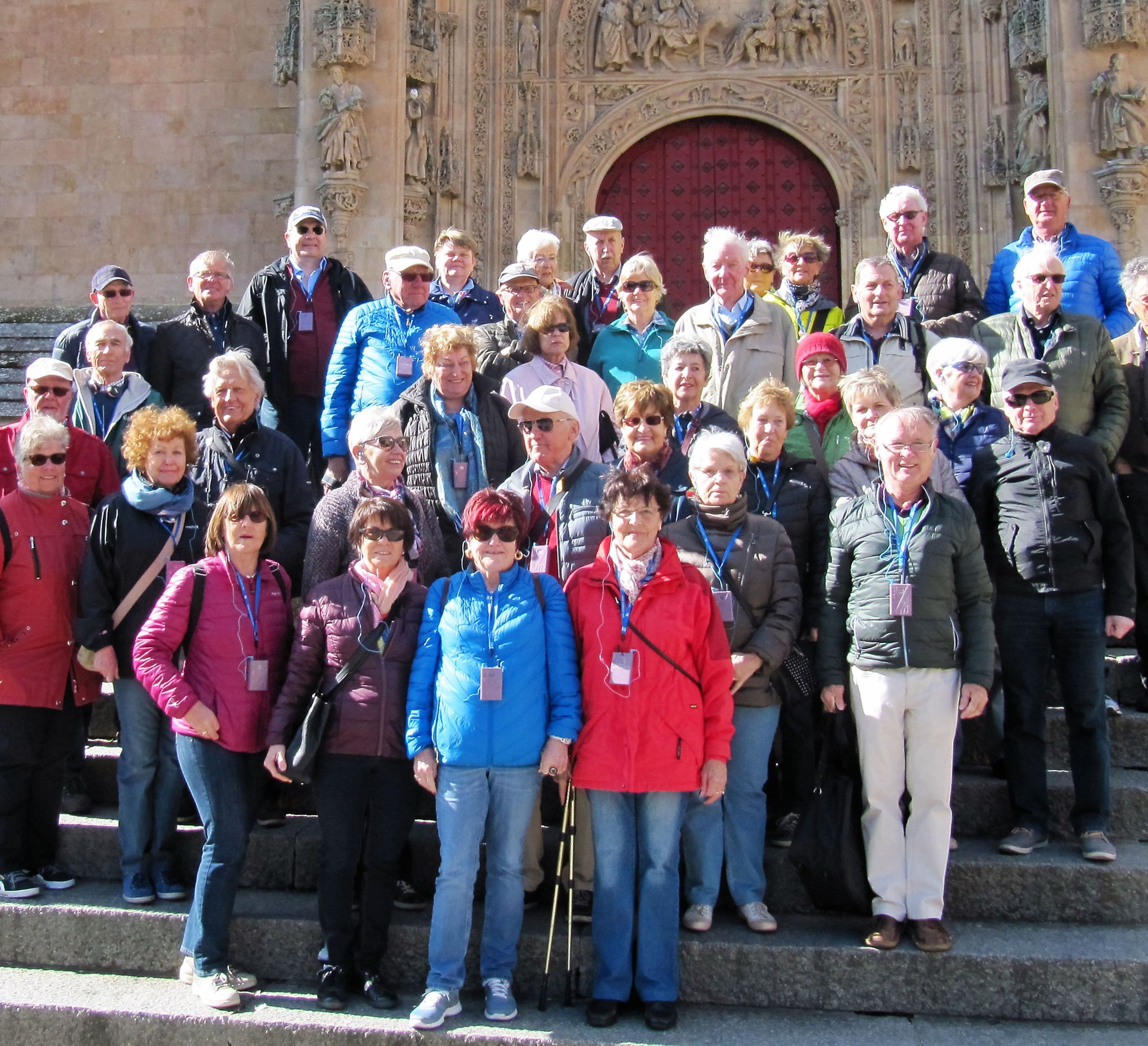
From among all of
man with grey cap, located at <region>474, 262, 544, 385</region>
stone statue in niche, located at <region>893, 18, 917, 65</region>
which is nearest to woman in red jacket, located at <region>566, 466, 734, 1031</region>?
man with grey cap, located at <region>474, 262, 544, 385</region>

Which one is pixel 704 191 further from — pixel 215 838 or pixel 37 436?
pixel 215 838

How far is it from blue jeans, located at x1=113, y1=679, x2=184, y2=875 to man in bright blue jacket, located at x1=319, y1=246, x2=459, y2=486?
151cm

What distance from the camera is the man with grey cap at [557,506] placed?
4395 mm

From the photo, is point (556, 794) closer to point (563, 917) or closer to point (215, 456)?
point (563, 917)

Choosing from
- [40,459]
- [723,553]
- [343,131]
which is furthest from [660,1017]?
[343,131]

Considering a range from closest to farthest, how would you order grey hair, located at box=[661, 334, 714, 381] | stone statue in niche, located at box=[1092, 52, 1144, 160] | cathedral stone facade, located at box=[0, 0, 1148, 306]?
grey hair, located at box=[661, 334, 714, 381]
stone statue in niche, located at box=[1092, 52, 1144, 160]
cathedral stone facade, located at box=[0, 0, 1148, 306]

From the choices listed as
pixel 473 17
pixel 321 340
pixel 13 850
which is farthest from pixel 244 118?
pixel 13 850

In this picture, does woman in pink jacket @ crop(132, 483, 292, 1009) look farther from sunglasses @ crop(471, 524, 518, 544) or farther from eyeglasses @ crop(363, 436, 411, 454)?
sunglasses @ crop(471, 524, 518, 544)

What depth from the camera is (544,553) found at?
178 inches

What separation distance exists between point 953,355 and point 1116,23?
20.8ft

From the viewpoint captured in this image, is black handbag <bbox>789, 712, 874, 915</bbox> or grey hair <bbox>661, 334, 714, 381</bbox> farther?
grey hair <bbox>661, 334, 714, 381</bbox>

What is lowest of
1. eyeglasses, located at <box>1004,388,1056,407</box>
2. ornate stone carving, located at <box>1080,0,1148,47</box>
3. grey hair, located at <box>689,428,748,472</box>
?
grey hair, located at <box>689,428,748,472</box>

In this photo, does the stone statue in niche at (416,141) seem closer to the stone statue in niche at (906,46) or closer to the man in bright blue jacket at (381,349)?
the stone statue in niche at (906,46)

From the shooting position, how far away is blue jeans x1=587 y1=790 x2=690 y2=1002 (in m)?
3.94
